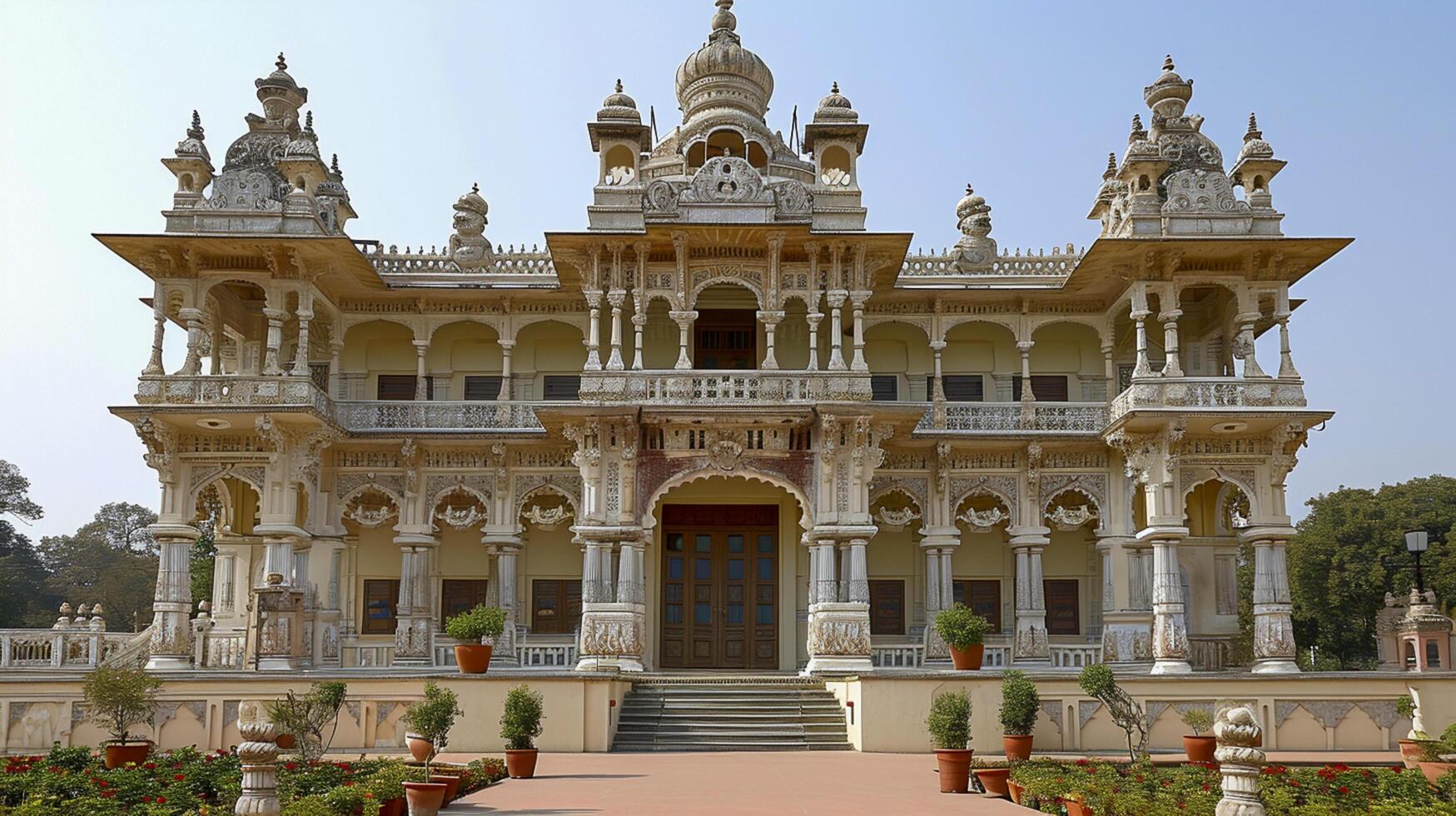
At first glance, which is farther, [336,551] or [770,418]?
[336,551]

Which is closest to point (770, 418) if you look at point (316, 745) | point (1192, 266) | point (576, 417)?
point (576, 417)

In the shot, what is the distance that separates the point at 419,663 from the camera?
24391mm

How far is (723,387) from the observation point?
2284 centimetres

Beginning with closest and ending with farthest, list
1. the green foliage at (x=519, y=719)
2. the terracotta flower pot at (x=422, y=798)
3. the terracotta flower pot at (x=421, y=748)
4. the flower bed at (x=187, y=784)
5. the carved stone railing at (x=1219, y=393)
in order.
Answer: the flower bed at (x=187, y=784)
the terracotta flower pot at (x=422, y=798)
the terracotta flower pot at (x=421, y=748)
the green foliage at (x=519, y=719)
the carved stone railing at (x=1219, y=393)

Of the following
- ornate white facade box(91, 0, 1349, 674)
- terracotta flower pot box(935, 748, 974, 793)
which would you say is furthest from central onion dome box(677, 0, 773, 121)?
terracotta flower pot box(935, 748, 974, 793)

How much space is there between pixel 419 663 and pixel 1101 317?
50.1 ft

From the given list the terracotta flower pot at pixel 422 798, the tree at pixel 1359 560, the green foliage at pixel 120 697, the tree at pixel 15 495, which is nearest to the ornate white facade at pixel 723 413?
the green foliage at pixel 120 697

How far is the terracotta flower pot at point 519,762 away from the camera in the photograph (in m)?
14.7

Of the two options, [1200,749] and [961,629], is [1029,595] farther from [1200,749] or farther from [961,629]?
[1200,749]

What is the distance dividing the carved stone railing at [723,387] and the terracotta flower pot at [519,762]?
29.4ft

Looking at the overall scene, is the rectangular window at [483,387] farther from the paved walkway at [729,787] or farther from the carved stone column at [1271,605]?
the carved stone column at [1271,605]

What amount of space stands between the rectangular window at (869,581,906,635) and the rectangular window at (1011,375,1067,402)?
4830 mm

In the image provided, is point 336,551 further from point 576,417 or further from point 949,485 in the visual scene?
point 949,485

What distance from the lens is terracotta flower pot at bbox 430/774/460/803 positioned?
11.9 m
